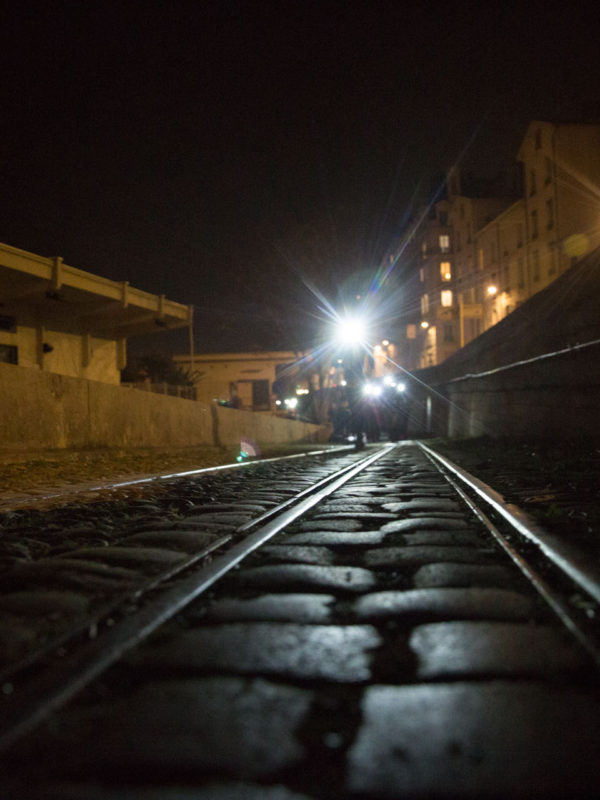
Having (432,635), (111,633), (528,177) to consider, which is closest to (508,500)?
(432,635)

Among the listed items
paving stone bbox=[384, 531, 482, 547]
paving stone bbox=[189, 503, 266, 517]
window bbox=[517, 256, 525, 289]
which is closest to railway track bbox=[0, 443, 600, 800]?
paving stone bbox=[384, 531, 482, 547]

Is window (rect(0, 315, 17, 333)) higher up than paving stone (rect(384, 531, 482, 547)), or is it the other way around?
window (rect(0, 315, 17, 333))

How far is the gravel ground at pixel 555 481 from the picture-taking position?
464 centimetres

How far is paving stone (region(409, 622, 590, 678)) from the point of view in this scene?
2014 millimetres

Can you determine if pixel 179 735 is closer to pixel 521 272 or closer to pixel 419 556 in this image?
pixel 419 556

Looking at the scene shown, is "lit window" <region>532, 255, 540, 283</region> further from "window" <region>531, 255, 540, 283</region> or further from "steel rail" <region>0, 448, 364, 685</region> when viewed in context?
"steel rail" <region>0, 448, 364, 685</region>

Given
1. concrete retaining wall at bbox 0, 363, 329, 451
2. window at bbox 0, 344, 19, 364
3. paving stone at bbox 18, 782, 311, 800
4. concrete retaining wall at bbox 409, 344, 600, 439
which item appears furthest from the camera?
window at bbox 0, 344, 19, 364

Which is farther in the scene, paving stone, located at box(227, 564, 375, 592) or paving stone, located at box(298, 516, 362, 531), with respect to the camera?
paving stone, located at box(298, 516, 362, 531)

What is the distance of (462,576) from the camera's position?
3207 mm

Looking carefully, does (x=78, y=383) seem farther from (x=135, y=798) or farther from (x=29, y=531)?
(x=135, y=798)

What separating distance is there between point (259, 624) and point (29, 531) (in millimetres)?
3150

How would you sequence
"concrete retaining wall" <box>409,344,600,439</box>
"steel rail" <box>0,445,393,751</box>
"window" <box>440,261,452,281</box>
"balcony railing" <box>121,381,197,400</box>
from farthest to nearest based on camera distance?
"window" <box>440,261,452,281</box>
"balcony railing" <box>121,381,197,400</box>
"concrete retaining wall" <box>409,344,600,439</box>
"steel rail" <box>0,445,393,751</box>

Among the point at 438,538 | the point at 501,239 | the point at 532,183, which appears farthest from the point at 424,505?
the point at 501,239

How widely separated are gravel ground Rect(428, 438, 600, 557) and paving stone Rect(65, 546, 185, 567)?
2516 mm
